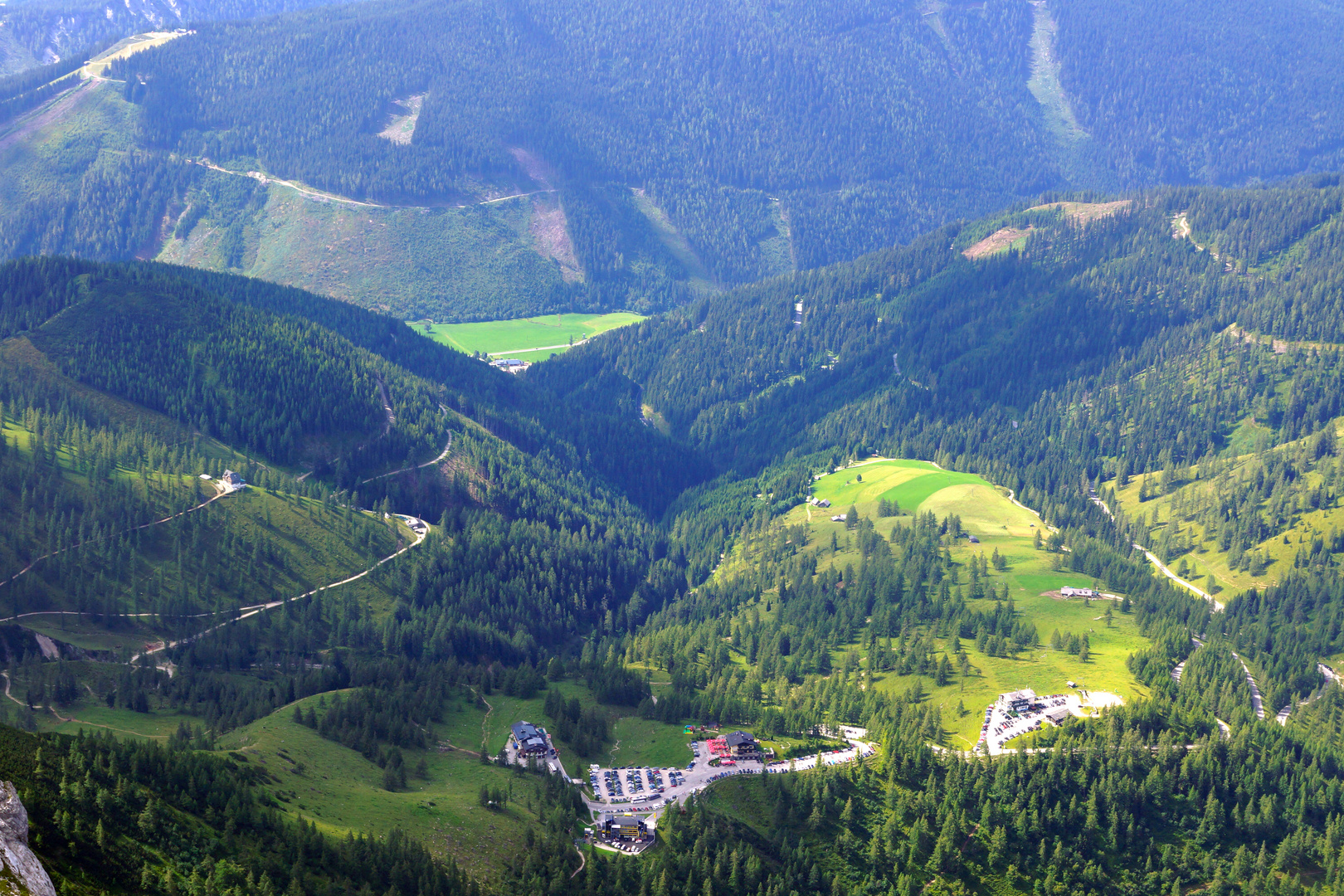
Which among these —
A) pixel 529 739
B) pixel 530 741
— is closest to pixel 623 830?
pixel 530 741

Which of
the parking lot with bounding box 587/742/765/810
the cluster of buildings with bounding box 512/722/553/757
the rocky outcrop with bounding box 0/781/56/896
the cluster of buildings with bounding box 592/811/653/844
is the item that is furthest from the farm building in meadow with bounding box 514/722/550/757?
the rocky outcrop with bounding box 0/781/56/896

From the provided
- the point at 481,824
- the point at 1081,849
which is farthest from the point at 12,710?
the point at 1081,849

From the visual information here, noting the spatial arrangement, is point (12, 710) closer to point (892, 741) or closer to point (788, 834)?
point (788, 834)

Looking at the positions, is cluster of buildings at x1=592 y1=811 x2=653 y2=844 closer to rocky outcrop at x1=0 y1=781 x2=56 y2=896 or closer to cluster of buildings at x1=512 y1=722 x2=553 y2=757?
cluster of buildings at x1=512 y1=722 x2=553 y2=757

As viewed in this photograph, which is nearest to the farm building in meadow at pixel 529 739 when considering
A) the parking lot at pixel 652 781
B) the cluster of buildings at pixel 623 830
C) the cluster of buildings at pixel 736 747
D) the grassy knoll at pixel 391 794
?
the grassy knoll at pixel 391 794

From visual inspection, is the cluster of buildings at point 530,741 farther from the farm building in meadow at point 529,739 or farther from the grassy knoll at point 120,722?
the grassy knoll at point 120,722

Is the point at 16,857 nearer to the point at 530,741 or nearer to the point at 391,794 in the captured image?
the point at 391,794
